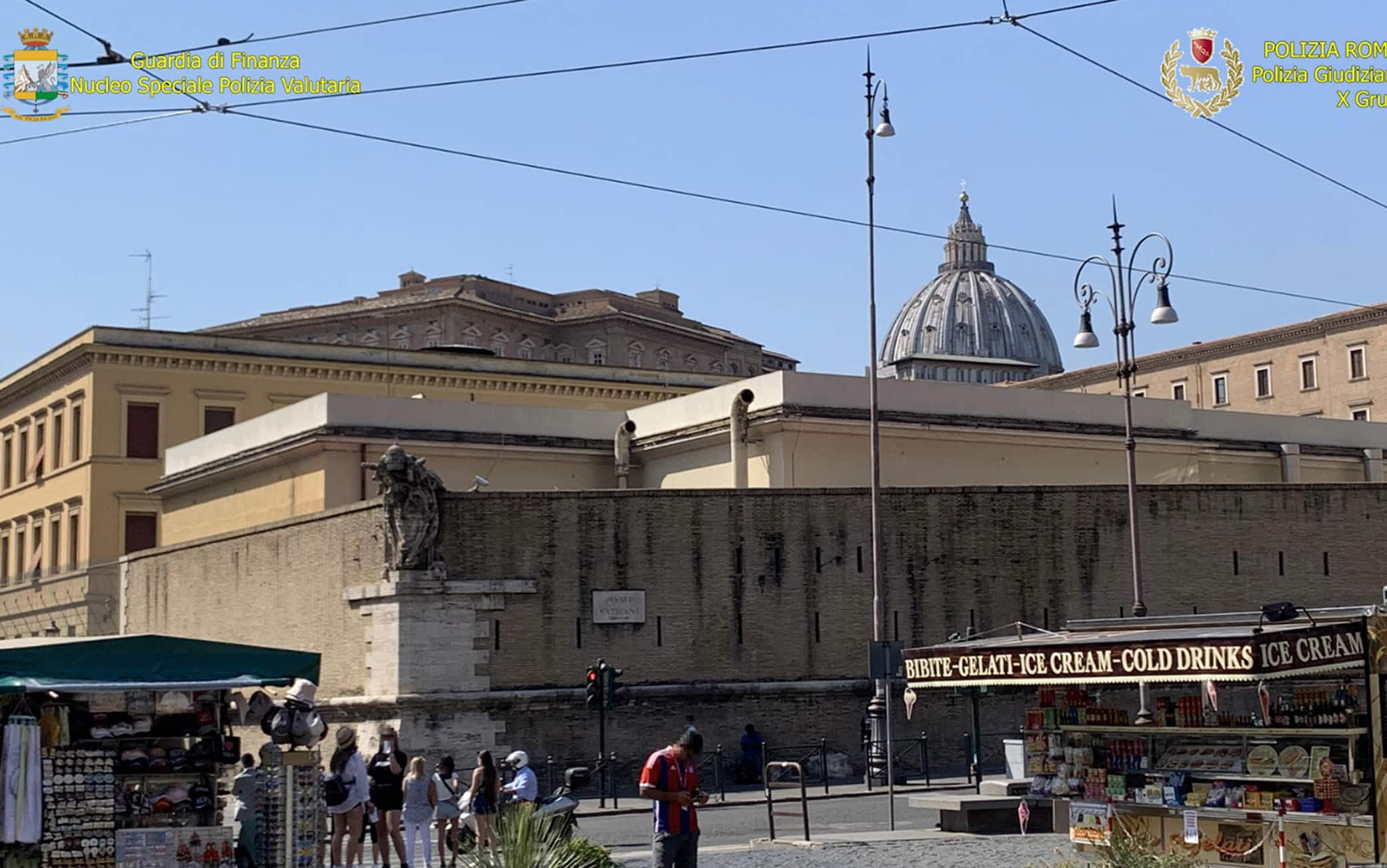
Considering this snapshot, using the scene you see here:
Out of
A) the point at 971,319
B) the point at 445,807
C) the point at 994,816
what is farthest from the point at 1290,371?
the point at 971,319

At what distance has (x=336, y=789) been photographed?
58.9 ft

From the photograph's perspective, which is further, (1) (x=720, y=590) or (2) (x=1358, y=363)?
(2) (x=1358, y=363)

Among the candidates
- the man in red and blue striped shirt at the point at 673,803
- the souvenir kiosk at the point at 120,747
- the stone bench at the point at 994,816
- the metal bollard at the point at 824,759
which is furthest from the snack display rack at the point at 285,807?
Answer: the metal bollard at the point at 824,759

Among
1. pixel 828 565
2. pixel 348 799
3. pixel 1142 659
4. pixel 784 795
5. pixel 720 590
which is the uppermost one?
pixel 828 565

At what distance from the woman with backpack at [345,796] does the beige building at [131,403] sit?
105ft

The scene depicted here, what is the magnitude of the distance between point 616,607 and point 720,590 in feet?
6.26

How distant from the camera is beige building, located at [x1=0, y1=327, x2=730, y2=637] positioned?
51219mm

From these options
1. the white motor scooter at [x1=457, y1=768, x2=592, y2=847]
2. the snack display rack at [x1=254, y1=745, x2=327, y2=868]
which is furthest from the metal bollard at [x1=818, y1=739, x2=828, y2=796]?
the snack display rack at [x1=254, y1=745, x2=327, y2=868]

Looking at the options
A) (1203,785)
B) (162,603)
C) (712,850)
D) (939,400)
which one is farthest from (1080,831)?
(162,603)

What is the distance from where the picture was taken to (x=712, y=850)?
20547mm

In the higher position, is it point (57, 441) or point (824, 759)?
point (57, 441)

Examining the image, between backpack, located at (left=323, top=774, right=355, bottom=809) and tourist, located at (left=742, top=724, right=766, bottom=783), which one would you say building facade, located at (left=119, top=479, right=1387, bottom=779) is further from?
backpack, located at (left=323, top=774, right=355, bottom=809)

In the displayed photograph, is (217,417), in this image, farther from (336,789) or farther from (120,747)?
(120,747)

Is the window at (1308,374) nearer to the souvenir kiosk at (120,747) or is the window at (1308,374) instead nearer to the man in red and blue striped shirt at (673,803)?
the souvenir kiosk at (120,747)
